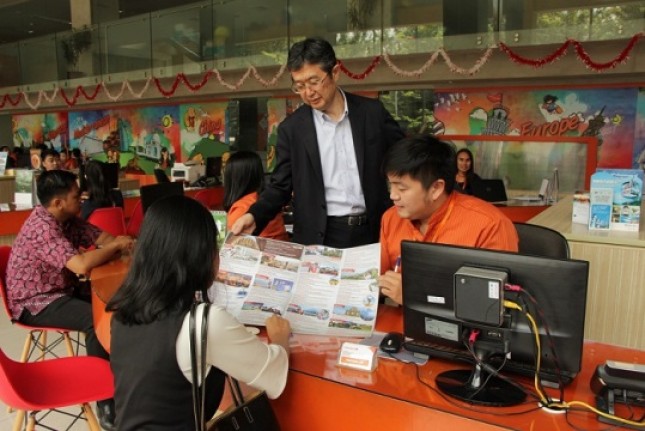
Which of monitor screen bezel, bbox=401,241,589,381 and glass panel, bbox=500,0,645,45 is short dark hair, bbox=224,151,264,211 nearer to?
monitor screen bezel, bbox=401,241,589,381

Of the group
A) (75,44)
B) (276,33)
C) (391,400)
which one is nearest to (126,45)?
(75,44)

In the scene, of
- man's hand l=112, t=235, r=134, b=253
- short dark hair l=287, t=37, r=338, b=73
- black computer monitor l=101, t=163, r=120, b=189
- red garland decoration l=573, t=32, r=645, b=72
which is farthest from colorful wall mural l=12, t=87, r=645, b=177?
short dark hair l=287, t=37, r=338, b=73

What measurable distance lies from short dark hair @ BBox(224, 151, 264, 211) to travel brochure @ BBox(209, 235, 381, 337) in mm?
1204

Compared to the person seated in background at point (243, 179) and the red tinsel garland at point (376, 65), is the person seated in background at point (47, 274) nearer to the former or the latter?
the person seated in background at point (243, 179)

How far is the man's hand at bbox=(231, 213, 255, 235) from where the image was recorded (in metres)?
2.09

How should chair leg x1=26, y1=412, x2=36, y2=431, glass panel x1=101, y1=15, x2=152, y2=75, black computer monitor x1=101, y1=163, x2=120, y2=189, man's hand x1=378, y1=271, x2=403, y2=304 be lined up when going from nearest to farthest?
man's hand x1=378, y1=271, x2=403, y2=304
chair leg x1=26, y1=412, x2=36, y2=431
black computer monitor x1=101, y1=163, x2=120, y2=189
glass panel x1=101, y1=15, x2=152, y2=75

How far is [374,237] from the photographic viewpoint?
2.43 meters

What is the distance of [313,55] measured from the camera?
6.92 feet

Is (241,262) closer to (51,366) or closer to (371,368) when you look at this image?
(371,368)

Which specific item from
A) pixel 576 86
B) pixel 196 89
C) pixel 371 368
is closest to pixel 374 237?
pixel 371 368

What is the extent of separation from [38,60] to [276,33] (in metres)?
7.80

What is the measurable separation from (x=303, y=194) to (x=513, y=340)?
1290mm

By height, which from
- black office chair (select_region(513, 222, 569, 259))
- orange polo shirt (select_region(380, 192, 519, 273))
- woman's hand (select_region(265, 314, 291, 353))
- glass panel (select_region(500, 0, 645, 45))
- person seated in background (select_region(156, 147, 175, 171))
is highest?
glass panel (select_region(500, 0, 645, 45))

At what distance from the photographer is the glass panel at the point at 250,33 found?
9.62 m
